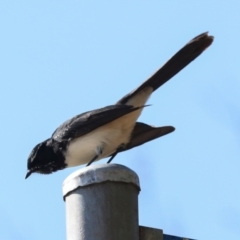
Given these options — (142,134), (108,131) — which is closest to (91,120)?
(108,131)

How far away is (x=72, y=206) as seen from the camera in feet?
12.2

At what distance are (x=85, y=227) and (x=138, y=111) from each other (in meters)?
4.02

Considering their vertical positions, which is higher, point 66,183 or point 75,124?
point 75,124

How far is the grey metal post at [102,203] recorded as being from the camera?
3479 millimetres

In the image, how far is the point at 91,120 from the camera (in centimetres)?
732

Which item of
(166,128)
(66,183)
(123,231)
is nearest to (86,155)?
(166,128)

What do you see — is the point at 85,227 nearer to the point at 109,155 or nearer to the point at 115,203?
the point at 115,203

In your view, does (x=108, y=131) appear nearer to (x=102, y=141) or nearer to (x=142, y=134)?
(x=102, y=141)

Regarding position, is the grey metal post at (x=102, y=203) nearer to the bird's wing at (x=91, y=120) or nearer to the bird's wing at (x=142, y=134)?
the bird's wing at (x=91, y=120)

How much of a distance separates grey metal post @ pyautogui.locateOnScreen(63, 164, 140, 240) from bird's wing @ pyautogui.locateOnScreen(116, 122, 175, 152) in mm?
3634

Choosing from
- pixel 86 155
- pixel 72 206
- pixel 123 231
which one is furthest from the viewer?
pixel 86 155

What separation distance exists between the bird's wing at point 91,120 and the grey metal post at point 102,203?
10.9 ft

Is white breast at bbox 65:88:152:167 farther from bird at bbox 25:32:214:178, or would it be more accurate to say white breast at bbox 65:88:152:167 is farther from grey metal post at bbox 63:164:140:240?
grey metal post at bbox 63:164:140:240

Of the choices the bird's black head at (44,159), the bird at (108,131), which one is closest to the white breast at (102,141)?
the bird at (108,131)
